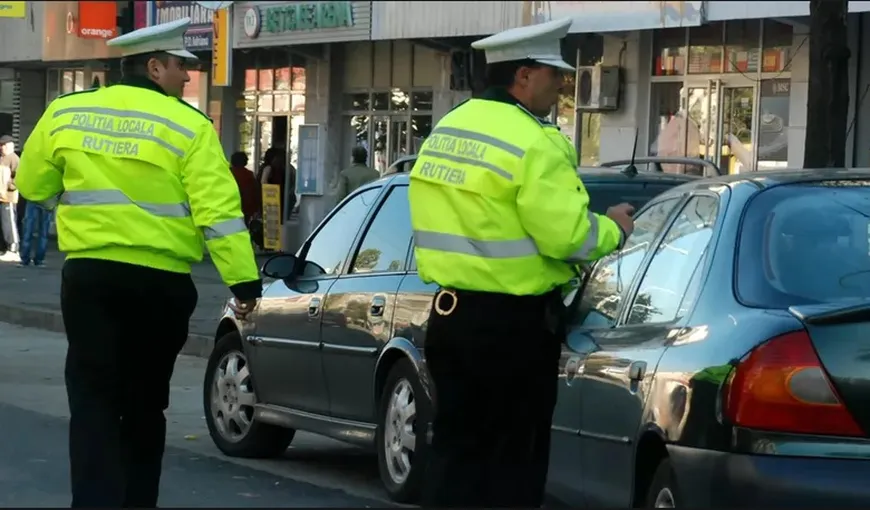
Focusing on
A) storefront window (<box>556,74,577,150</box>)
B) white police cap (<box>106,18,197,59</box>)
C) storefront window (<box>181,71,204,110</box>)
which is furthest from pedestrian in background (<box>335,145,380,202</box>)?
white police cap (<box>106,18,197,59</box>)

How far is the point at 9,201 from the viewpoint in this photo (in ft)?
83.1

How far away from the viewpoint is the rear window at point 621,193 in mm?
7742

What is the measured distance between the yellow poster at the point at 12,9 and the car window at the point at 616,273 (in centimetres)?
2634

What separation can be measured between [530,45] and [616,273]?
4.53ft

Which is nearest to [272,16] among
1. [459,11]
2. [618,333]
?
[459,11]

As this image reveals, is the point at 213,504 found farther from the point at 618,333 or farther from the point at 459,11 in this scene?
the point at 459,11

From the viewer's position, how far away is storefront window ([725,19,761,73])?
62.7 ft

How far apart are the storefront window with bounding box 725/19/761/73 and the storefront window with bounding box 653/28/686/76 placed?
72 cm

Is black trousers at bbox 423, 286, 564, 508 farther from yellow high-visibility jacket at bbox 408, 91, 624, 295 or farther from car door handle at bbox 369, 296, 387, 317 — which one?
car door handle at bbox 369, 296, 387, 317

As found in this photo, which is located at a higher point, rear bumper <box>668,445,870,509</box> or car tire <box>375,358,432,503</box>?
rear bumper <box>668,445,870,509</box>

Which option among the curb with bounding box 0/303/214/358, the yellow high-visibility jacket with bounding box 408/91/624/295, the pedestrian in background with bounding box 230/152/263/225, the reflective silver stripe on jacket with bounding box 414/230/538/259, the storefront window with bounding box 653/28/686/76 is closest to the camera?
the yellow high-visibility jacket with bounding box 408/91/624/295

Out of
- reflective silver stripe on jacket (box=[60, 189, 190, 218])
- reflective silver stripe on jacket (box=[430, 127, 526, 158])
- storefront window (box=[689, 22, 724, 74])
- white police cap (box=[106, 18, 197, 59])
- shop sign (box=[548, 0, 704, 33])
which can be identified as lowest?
reflective silver stripe on jacket (box=[60, 189, 190, 218])

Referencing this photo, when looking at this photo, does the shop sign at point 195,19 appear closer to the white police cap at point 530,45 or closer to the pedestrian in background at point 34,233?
the pedestrian in background at point 34,233

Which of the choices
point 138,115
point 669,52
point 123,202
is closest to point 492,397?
point 123,202
